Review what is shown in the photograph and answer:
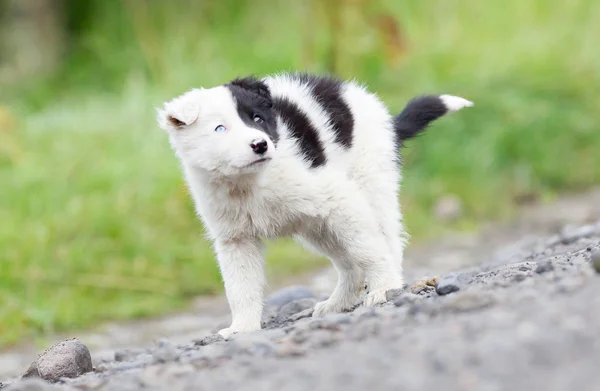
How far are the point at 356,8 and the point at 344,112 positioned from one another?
5.64 meters

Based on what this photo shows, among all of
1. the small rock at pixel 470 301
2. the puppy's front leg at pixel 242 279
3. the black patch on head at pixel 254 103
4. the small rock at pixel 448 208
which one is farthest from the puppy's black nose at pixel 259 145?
the small rock at pixel 448 208

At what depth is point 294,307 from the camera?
17.0ft

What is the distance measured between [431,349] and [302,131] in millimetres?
2019

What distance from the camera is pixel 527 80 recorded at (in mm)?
10047

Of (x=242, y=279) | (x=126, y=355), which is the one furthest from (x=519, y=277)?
(x=126, y=355)

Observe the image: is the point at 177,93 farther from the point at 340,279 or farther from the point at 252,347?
the point at 252,347

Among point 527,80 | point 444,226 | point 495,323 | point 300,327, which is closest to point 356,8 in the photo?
point 527,80

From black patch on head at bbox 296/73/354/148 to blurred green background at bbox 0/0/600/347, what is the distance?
8.50 ft

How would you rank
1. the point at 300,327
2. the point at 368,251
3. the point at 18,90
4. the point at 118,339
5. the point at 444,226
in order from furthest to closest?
the point at 18,90 → the point at 444,226 → the point at 118,339 → the point at 368,251 → the point at 300,327

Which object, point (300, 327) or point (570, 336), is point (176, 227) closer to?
point (300, 327)

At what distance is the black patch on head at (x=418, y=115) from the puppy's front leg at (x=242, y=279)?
1.08 meters

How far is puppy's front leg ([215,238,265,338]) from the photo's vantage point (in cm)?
450

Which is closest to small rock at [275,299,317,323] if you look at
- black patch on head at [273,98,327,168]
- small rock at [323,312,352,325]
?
black patch on head at [273,98,327,168]

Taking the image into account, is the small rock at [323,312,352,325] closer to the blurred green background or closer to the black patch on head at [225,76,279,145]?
the black patch on head at [225,76,279,145]
